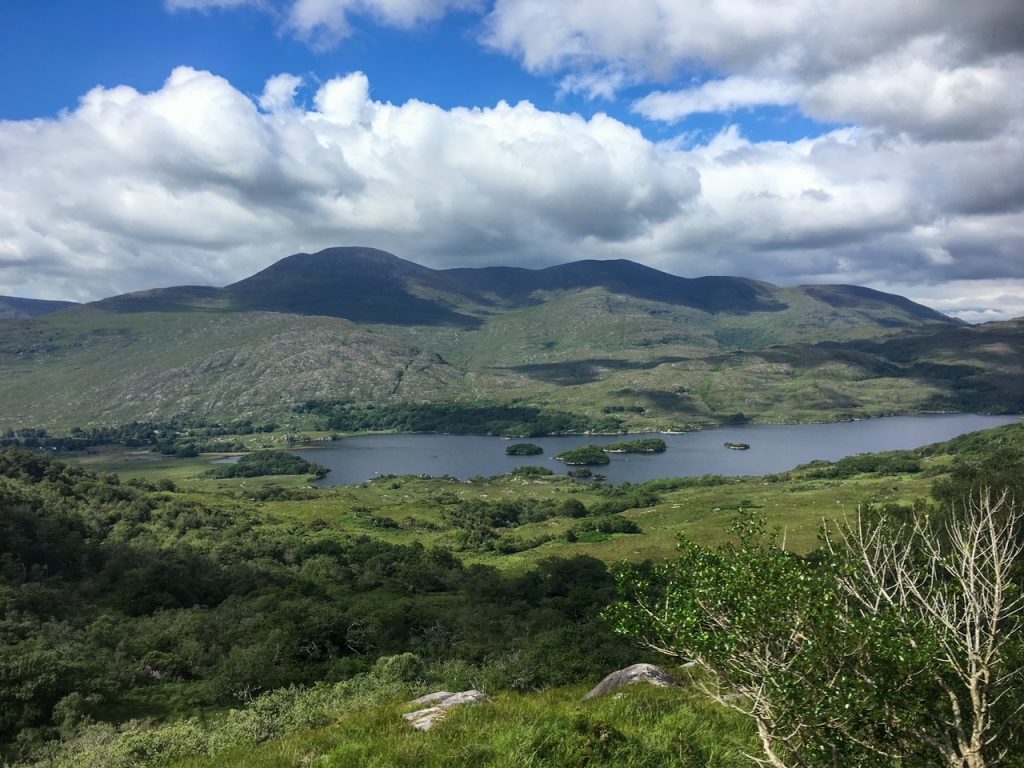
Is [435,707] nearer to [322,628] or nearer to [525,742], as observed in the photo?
[525,742]

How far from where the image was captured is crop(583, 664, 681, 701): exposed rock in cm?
1934

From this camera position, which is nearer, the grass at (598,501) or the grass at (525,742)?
the grass at (525,742)

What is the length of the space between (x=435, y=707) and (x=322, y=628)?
3170 cm

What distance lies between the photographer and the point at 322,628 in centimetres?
4353

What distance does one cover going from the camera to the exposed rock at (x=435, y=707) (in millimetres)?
13707

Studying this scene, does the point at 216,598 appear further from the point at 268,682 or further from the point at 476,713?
the point at 476,713

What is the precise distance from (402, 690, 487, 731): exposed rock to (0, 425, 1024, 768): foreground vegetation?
589 millimetres

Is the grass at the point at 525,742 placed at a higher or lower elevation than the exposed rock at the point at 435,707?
higher

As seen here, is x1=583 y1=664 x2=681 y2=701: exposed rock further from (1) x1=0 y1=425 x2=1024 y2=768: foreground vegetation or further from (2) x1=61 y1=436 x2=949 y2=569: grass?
(2) x1=61 y1=436 x2=949 y2=569: grass

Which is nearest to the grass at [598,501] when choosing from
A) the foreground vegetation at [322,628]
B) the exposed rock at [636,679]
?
the foreground vegetation at [322,628]

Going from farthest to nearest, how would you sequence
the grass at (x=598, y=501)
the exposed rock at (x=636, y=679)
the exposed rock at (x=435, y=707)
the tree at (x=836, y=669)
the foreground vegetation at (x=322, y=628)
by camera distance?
1. the grass at (x=598, y=501)
2. the exposed rock at (x=636, y=679)
3. the exposed rock at (x=435, y=707)
4. the foreground vegetation at (x=322, y=628)
5. the tree at (x=836, y=669)

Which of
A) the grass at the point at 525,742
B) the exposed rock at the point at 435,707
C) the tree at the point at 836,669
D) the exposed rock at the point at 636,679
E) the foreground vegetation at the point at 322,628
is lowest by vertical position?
the foreground vegetation at the point at 322,628

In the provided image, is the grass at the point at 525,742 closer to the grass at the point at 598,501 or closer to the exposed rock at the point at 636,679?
the exposed rock at the point at 636,679

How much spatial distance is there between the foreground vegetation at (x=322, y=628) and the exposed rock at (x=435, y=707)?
0.59 metres
